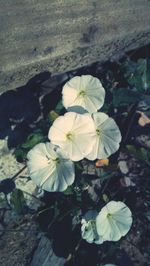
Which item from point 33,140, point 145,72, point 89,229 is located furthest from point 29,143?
point 145,72

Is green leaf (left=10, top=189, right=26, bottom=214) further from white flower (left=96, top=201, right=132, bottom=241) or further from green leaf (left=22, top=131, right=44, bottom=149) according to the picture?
white flower (left=96, top=201, right=132, bottom=241)

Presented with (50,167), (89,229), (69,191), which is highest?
(50,167)

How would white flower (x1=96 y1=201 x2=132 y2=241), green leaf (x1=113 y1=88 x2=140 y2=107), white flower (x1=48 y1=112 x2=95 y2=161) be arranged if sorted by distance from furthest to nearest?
green leaf (x1=113 y1=88 x2=140 y2=107)
white flower (x1=96 y1=201 x2=132 y2=241)
white flower (x1=48 y1=112 x2=95 y2=161)

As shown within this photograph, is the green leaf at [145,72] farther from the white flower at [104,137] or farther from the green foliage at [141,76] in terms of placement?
the white flower at [104,137]

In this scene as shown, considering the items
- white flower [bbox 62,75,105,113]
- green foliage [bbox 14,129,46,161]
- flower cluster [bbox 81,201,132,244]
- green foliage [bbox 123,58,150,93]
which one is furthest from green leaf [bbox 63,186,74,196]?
green foliage [bbox 123,58,150,93]

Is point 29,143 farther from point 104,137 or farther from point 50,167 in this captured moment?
point 104,137

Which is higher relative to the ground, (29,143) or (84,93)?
(84,93)
